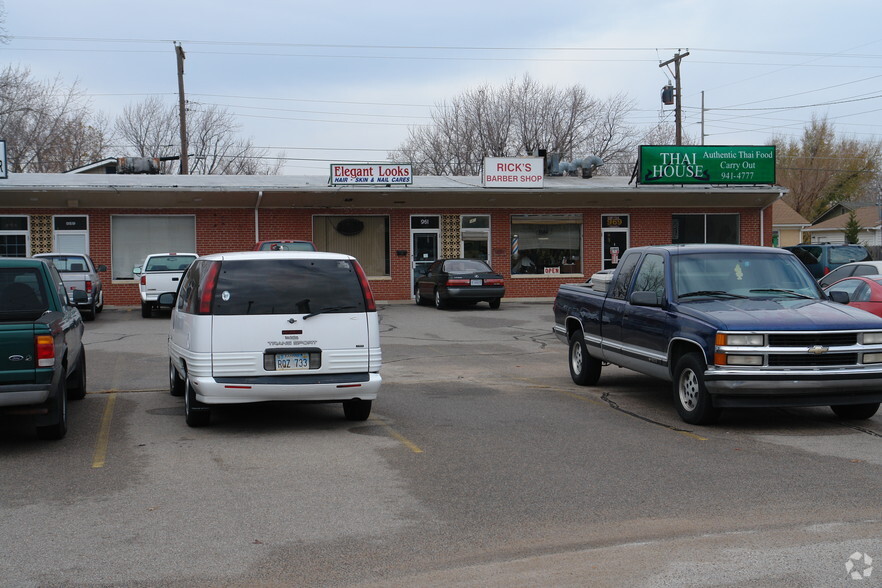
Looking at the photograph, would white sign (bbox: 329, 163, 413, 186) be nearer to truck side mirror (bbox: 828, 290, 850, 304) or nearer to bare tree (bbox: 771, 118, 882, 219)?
truck side mirror (bbox: 828, 290, 850, 304)

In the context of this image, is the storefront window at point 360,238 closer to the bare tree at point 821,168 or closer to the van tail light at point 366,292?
the van tail light at point 366,292

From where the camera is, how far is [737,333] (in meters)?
8.82

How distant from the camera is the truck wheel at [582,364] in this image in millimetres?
12406

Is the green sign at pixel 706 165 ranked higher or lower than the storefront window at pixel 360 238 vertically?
higher

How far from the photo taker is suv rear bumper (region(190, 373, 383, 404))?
28.5 feet

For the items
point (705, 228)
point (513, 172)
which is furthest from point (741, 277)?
point (705, 228)

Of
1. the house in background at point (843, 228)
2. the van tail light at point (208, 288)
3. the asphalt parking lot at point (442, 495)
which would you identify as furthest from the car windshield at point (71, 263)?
the house in background at point (843, 228)

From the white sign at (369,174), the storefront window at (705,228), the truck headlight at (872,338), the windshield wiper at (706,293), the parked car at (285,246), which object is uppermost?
the white sign at (369,174)

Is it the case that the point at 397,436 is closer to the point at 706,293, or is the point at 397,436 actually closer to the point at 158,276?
the point at 706,293

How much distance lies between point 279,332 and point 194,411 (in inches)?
50.8

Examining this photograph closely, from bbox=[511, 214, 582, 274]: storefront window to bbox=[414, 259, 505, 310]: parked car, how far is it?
5.05m

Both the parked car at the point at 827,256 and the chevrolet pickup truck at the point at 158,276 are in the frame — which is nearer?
the chevrolet pickup truck at the point at 158,276

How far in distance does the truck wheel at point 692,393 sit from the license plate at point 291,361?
3.89 metres

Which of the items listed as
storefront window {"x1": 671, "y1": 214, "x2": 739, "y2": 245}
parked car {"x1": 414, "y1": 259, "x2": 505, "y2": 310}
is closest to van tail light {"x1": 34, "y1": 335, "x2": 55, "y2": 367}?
parked car {"x1": 414, "y1": 259, "x2": 505, "y2": 310}
